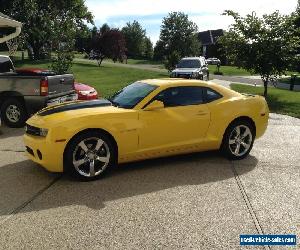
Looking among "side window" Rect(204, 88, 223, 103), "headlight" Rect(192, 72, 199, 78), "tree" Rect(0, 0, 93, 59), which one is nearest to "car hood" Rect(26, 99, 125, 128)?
"side window" Rect(204, 88, 223, 103)

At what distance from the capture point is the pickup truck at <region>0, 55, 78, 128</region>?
929 centimetres

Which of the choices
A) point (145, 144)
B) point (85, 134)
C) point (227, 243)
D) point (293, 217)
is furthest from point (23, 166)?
point (293, 217)

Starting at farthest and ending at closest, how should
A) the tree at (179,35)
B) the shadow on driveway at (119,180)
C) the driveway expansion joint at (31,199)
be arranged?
the tree at (179,35) < the shadow on driveway at (119,180) < the driveway expansion joint at (31,199)

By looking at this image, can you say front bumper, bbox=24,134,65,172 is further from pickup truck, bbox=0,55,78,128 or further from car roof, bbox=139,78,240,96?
Result: pickup truck, bbox=0,55,78,128

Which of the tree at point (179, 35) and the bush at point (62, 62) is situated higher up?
the tree at point (179, 35)

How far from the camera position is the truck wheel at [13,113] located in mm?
9695

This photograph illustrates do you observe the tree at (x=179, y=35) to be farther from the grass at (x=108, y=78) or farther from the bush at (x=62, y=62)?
the bush at (x=62, y=62)

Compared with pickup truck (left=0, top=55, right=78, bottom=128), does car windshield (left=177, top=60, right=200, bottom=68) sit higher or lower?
higher

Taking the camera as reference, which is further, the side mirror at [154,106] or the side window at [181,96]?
the side window at [181,96]

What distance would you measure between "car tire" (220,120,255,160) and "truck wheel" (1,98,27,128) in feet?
17.6

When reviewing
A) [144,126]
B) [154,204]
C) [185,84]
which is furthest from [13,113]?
[154,204]

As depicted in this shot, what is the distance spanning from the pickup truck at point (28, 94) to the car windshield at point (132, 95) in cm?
292

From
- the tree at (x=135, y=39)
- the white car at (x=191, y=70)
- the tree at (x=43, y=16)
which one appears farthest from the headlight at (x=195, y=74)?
the tree at (x=135, y=39)

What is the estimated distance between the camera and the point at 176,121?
642cm
